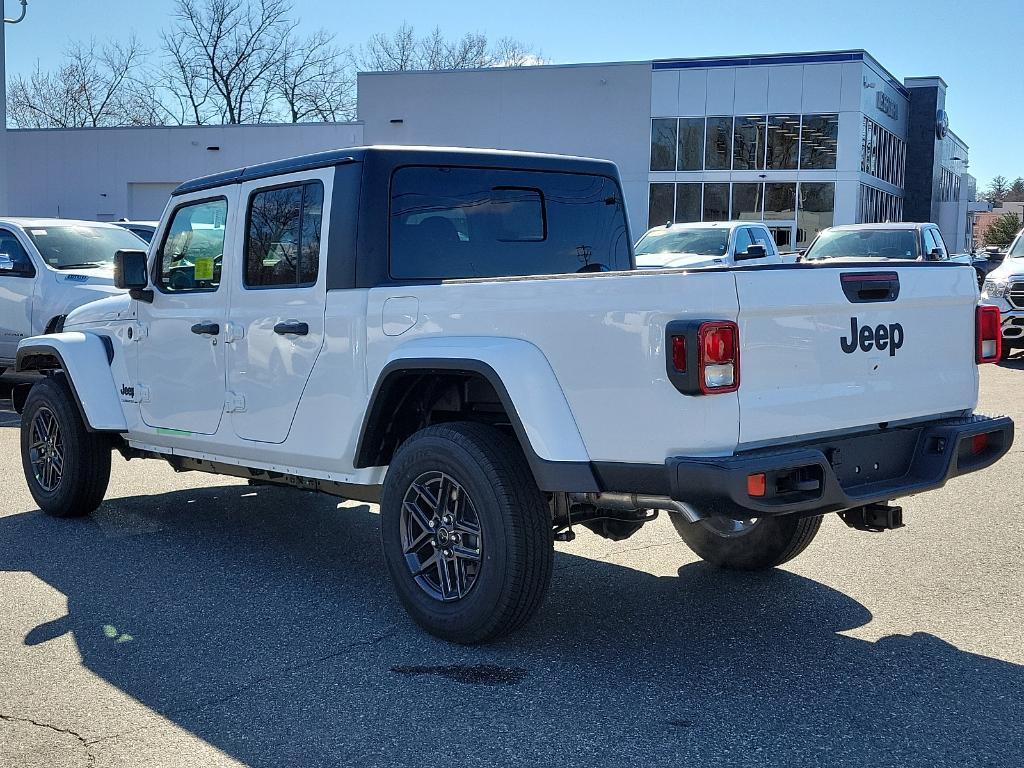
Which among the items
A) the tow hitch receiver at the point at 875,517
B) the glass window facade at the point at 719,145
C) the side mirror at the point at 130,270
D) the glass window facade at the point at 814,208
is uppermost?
the glass window facade at the point at 719,145

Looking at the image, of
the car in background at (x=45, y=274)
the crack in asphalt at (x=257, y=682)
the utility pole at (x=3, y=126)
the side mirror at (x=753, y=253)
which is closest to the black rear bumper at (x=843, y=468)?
the crack in asphalt at (x=257, y=682)

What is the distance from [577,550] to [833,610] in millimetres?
1631

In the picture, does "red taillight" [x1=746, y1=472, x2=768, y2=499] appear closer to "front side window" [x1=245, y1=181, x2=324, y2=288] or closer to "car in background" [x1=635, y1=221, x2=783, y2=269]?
"front side window" [x1=245, y1=181, x2=324, y2=288]

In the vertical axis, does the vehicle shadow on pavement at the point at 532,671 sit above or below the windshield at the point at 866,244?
below

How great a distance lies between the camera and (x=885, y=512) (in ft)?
15.8

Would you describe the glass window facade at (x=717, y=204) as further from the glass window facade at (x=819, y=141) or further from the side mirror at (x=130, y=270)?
the side mirror at (x=130, y=270)

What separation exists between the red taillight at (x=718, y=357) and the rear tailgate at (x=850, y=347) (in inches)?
1.7

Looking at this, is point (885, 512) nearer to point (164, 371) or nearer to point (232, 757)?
point (232, 757)

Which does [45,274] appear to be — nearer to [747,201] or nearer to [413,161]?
[413,161]

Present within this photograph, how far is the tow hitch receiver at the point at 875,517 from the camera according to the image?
4789mm

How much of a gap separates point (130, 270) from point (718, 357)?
3.76m

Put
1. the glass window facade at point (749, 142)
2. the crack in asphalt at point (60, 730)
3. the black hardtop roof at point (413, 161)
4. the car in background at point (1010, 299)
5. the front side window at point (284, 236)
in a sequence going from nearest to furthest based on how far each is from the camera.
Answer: the crack in asphalt at point (60, 730)
the black hardtop roof at point (413, 161)
the front side window at point (284, 236)
the car in background at point (1010, 299)
the glass window facade at point (749, 142)

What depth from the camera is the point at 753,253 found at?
1641 centimetres

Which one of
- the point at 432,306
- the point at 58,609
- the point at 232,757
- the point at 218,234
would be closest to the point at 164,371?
the point at 218,234
